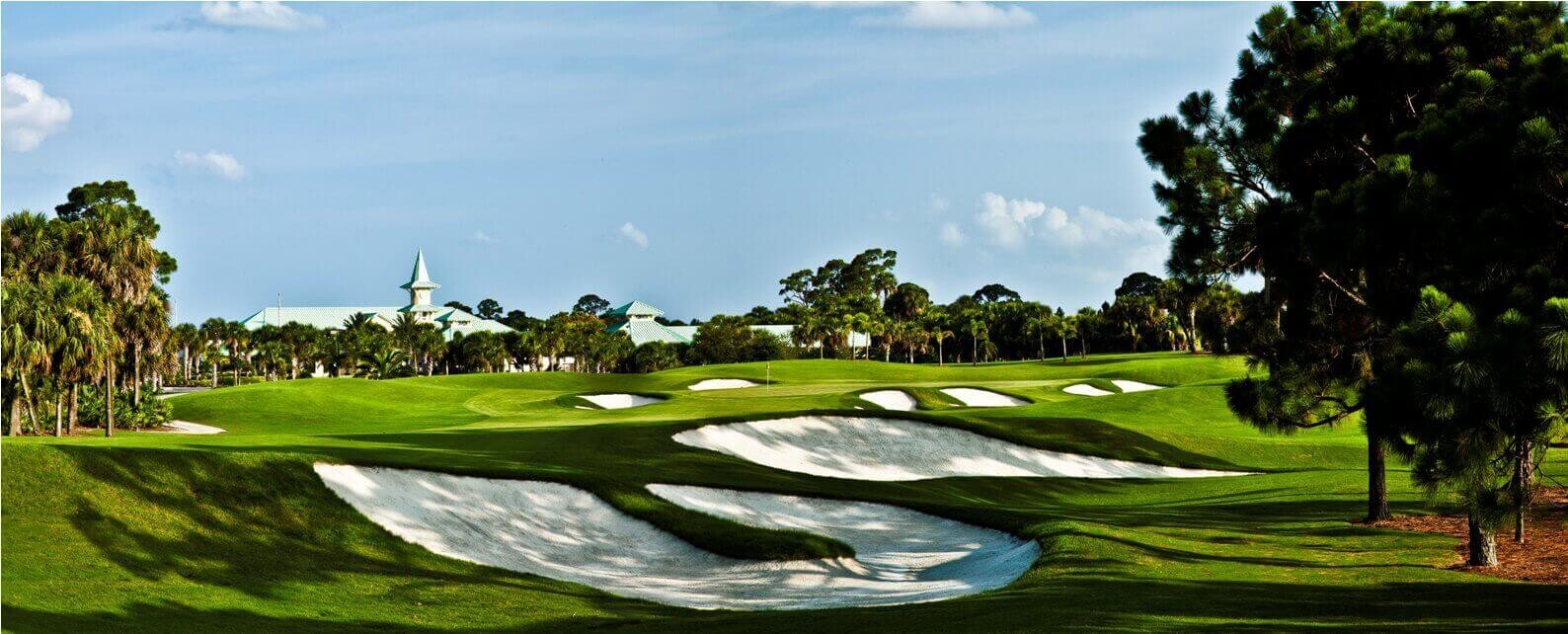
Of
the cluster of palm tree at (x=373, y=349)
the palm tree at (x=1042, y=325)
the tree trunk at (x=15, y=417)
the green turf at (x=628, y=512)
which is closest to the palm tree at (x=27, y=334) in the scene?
the tree trunk at (x=15, y=417)

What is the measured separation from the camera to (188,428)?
5412 cm

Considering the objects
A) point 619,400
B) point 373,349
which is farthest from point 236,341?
point 619,400

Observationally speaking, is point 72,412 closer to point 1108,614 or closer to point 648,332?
point 1108,614

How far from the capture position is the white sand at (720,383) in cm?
8762

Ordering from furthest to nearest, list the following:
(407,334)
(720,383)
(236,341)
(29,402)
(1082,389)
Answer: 1. (407,334)
2. (236,341)
3. (720,383)
4. (1082,389)
5. (29,402)

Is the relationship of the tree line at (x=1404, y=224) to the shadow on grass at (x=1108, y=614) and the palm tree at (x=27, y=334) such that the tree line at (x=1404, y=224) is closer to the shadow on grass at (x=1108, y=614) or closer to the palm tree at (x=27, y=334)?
the shadow on grass at (x=1108, y=614)

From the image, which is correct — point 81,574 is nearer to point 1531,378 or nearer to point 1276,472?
point 1531,378

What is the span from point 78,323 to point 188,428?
9.73m

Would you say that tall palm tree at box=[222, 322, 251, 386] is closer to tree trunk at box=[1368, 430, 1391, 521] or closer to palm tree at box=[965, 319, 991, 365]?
palm tree at box=[965, 319, 991, 365]

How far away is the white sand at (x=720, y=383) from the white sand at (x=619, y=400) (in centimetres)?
1593

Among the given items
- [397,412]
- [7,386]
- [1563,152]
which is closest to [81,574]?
[1563,152]

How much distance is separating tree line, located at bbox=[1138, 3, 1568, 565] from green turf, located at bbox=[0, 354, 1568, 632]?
2443 millimetres

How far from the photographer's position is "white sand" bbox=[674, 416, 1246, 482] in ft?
125

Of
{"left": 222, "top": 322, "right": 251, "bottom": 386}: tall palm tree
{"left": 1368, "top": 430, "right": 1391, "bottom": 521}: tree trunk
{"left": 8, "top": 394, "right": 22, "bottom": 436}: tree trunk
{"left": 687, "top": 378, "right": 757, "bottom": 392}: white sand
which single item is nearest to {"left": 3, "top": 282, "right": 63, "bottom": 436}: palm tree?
{"left": 8, "top": 394, "right": 22, "bottom": 436}: tree trunk
